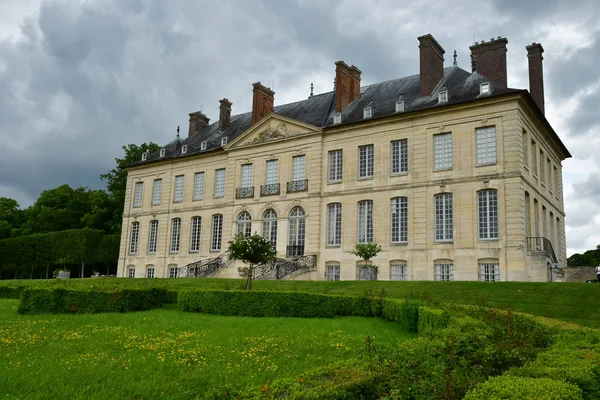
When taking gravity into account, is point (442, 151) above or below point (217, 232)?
above

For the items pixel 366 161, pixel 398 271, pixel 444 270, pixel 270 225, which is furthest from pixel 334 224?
pixel 444 270

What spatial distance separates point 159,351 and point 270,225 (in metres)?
20.3

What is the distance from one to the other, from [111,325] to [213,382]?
5.00 metres

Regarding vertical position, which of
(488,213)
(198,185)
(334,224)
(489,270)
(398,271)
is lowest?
(398,271)

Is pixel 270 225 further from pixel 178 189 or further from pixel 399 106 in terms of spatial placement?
pixel 399 106

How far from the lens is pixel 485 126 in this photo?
22.1 meters

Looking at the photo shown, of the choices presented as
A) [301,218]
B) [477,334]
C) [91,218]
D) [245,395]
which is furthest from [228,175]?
[245,395]

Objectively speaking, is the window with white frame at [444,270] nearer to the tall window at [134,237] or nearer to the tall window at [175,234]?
the tall window at [175,234]

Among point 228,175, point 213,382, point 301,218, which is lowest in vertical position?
point 213,382

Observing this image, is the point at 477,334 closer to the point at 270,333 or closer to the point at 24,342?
the point at 270,333

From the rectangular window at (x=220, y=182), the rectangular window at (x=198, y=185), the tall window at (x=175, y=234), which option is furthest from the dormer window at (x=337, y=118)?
the tall window at (x=175, y=234)

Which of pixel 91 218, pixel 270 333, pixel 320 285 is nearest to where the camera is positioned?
pixel 270 333

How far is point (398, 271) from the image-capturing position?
23094 mm

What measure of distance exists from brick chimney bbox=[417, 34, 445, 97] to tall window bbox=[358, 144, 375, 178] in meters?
3.51
